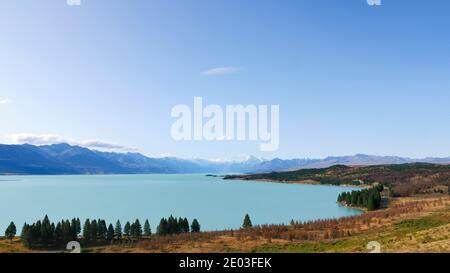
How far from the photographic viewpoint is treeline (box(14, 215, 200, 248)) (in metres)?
47.4

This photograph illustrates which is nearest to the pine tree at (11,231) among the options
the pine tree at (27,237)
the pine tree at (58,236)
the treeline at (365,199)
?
the pine tree at (27,237)

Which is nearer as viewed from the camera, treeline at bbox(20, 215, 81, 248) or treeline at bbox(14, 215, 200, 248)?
treeline at bbox(20, 215, 81, 248)

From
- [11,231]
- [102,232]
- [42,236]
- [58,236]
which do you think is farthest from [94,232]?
[11,231]

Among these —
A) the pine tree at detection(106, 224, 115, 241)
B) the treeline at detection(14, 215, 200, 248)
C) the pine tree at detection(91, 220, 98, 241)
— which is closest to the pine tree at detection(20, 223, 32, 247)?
the treeline at detection(14, 215, 200, 248)

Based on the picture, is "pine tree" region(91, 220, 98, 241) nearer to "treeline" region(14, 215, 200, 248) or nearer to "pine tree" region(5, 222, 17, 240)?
"treeline" region(14, 215, 200, 248)

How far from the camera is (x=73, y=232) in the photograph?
50.7 metres

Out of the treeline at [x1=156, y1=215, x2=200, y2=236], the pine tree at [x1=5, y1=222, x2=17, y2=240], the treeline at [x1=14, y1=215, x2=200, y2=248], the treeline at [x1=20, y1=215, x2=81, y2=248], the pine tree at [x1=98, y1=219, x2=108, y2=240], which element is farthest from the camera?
the treeline at [x1=156, y1=215, x2=200, y2=236]

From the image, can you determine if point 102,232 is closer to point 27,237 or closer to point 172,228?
point 27,237

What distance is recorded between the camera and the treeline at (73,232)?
1868 inches

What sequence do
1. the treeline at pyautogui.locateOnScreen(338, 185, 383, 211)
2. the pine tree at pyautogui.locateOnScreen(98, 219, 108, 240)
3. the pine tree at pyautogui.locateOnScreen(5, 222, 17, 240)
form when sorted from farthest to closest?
the treeline at pyautogui.locateOnScreen(338, 185, 383, 211) → the pine tree at pyautogui.locateOnScreen(98, 219, 108, 240) → the pine tree at pyautogui.locateOnScreen(5, 222, 17, 240)

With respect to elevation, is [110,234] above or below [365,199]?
above

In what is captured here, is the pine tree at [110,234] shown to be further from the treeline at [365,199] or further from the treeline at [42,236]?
the treeline at [365,199]
